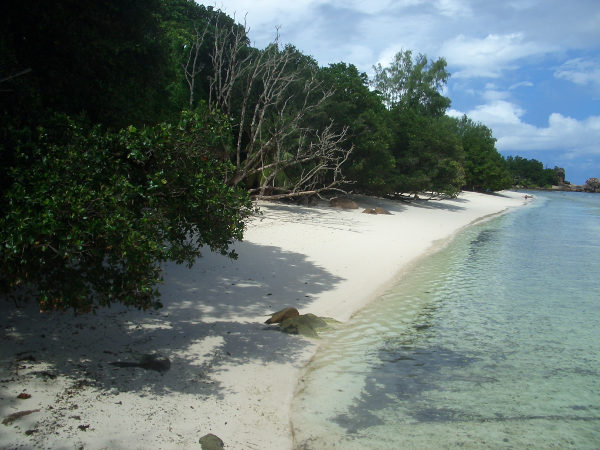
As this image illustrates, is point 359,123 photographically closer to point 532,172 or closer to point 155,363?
point 155,363

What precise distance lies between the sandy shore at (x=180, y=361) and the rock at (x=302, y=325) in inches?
8.9

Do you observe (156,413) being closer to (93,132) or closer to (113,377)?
(113,377)

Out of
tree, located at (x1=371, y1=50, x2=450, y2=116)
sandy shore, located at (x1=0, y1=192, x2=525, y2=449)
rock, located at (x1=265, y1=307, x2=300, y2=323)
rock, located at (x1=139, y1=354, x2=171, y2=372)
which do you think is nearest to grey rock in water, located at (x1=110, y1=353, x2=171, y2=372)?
rock, located at (x1=139, y1=354, x2=171, y2=372)

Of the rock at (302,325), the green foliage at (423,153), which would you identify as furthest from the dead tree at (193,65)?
the green foliage at (423,153)

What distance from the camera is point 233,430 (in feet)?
19.0

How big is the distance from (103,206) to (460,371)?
6282mm

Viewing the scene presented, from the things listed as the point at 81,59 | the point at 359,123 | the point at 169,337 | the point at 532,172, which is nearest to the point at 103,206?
the point at 81,59

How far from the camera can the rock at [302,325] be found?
29.6ft

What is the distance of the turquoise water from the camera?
6145mm

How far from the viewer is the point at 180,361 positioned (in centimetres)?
739

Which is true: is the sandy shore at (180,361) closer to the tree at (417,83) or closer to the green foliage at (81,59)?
the green foliage at (81,59)

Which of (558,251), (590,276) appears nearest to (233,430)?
(590,276)

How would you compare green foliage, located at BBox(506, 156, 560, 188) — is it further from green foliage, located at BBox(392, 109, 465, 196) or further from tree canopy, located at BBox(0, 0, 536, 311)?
tree canopy, located at BBox(0, 0, 536, 311)

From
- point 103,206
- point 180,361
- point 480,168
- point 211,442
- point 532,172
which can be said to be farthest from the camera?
point 532,172
